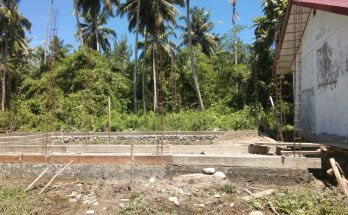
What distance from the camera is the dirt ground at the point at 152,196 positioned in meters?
7.55

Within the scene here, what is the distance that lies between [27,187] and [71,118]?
17.9 meters

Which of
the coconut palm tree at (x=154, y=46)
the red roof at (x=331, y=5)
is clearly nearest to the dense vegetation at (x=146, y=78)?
the coconut palm tree at (x=154, y=46)

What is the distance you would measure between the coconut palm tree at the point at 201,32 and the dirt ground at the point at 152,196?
35.0 m

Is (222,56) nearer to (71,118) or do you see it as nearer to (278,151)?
(71,118)

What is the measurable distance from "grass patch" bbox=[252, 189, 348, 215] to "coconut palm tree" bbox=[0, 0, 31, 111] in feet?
98.0

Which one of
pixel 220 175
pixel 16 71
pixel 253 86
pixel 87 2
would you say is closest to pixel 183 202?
pixel 220 175

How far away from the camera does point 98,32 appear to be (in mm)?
42000

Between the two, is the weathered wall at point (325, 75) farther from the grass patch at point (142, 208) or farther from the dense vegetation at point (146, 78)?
the grass patch at point (142, 208)

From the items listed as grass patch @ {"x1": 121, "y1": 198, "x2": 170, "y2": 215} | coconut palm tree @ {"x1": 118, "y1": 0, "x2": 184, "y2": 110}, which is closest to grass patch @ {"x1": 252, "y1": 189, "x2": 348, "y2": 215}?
grass patch @ {"x1": 121, "y1": 198, "x2": 170, "y2": 215}

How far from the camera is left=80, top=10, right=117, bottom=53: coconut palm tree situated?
39812mm

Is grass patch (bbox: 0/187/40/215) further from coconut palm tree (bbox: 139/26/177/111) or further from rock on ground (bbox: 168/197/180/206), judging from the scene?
coconut palm tree (bbox: 139/26/177/111)

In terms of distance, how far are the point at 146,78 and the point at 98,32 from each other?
805 cm

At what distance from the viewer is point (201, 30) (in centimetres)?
4372

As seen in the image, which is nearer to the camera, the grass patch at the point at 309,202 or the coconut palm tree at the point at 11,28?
the grass patch at the point at 309,202
